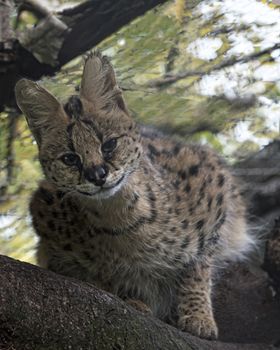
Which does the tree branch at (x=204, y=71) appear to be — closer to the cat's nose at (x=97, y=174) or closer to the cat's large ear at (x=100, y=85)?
the cat's large ear at (x=100, y=85)

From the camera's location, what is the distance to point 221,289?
2068 mm

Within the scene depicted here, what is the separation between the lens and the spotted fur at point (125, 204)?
1751mm

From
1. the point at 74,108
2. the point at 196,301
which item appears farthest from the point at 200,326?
the point at 74,108

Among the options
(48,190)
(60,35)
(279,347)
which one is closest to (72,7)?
(60,35)

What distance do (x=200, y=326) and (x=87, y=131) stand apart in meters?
0.59

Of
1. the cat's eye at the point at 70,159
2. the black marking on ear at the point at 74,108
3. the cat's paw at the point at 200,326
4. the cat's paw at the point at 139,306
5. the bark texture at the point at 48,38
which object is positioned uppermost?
the black marking on ear at the point at 74,108

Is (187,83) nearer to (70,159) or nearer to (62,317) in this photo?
(70,159)

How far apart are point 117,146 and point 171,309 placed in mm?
564

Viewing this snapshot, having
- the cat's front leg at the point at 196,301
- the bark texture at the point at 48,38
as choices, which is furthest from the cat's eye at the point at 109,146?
the bark texture at the point at 48,38

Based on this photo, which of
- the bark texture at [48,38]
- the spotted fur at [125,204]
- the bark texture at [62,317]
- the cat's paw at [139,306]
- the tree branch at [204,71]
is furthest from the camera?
the tree branch at [204,71]

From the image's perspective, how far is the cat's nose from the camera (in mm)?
1646

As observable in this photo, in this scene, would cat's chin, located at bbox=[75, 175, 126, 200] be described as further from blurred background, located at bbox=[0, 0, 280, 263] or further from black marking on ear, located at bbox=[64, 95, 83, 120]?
blurred background, located at bbox=[0, 0, 280, 263]

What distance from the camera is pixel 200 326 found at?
196cm

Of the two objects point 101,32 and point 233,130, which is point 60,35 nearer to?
point 101,32
